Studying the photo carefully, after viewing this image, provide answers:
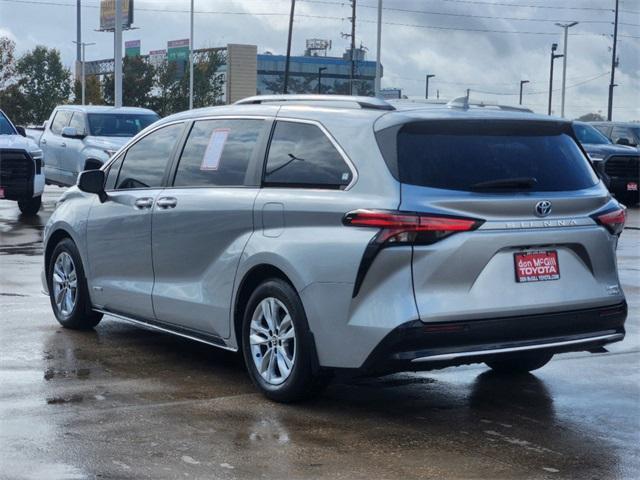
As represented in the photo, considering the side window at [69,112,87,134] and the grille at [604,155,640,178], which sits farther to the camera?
the grille at [604,155,640,178]

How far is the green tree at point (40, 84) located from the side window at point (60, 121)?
5968cm

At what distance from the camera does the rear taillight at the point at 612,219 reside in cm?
686

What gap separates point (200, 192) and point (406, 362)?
6.93 ft

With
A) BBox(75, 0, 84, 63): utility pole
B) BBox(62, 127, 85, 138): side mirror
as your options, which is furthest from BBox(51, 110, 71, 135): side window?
BBox(75, 0, 84, 63): utility pole

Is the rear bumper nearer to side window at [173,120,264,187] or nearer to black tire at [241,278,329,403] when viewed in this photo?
black tire at [241,278,329,403]

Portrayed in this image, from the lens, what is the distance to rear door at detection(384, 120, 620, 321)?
6254 mm

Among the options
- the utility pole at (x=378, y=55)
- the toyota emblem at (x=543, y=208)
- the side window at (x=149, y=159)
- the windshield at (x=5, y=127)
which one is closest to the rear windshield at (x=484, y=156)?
the toyota emblem at (x=543, y=208)

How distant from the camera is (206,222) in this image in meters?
7.50

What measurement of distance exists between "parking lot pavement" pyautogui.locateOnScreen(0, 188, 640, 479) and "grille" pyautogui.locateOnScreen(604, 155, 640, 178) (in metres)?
18.5

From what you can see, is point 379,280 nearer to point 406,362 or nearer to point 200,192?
point 406,362

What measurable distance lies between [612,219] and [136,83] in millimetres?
75572

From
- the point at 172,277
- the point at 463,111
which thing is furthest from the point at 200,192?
the point at 463,111

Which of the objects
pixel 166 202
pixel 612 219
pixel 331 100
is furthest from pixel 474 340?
pixel 166 202

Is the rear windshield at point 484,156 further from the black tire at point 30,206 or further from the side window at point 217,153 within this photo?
the black tire at point 30,206
